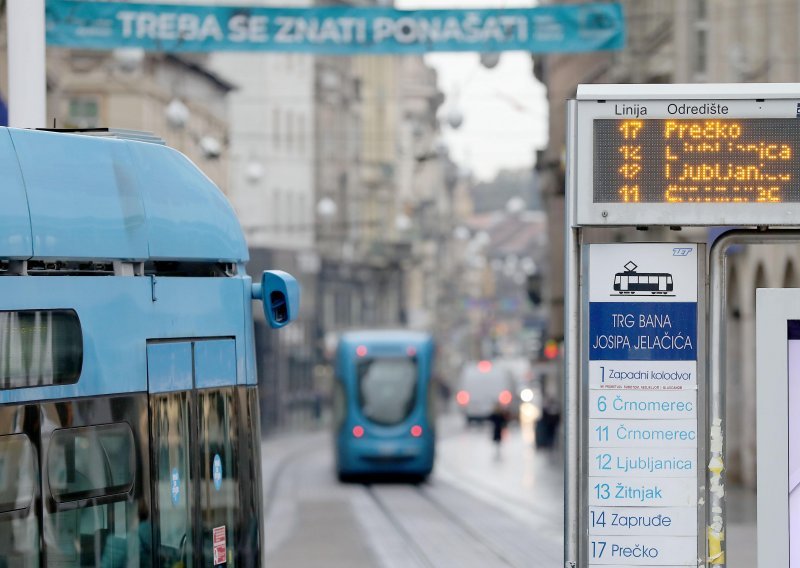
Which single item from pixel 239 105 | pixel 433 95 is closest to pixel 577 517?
pixel 239 105

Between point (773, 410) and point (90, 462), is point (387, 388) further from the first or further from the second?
point (90, 462)

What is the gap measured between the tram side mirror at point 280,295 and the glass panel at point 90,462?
1459mm

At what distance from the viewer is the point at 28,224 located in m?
7.12

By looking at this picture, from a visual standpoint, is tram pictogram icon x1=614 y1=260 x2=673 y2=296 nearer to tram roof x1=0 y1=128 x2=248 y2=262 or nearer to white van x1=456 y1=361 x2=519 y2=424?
tram roof x1=0 y1=128 x2=248 y2=262

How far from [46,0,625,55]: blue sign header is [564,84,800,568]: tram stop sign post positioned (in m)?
12.0

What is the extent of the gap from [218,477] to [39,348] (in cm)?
180

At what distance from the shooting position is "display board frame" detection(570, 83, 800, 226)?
845 centimetres

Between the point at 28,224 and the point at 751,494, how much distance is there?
24924mm

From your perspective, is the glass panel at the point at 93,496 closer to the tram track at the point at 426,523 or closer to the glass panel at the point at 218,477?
the glass panel at the point at 218,477

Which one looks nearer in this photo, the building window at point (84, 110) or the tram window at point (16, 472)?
the tram window at point (16, 472)

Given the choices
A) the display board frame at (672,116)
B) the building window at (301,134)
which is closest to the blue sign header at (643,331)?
the display board frame at (672,116)

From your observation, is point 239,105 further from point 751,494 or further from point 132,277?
point 132,277

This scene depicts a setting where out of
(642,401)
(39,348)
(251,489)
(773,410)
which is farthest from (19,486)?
(773,410)

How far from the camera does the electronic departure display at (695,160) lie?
8.52 meters
